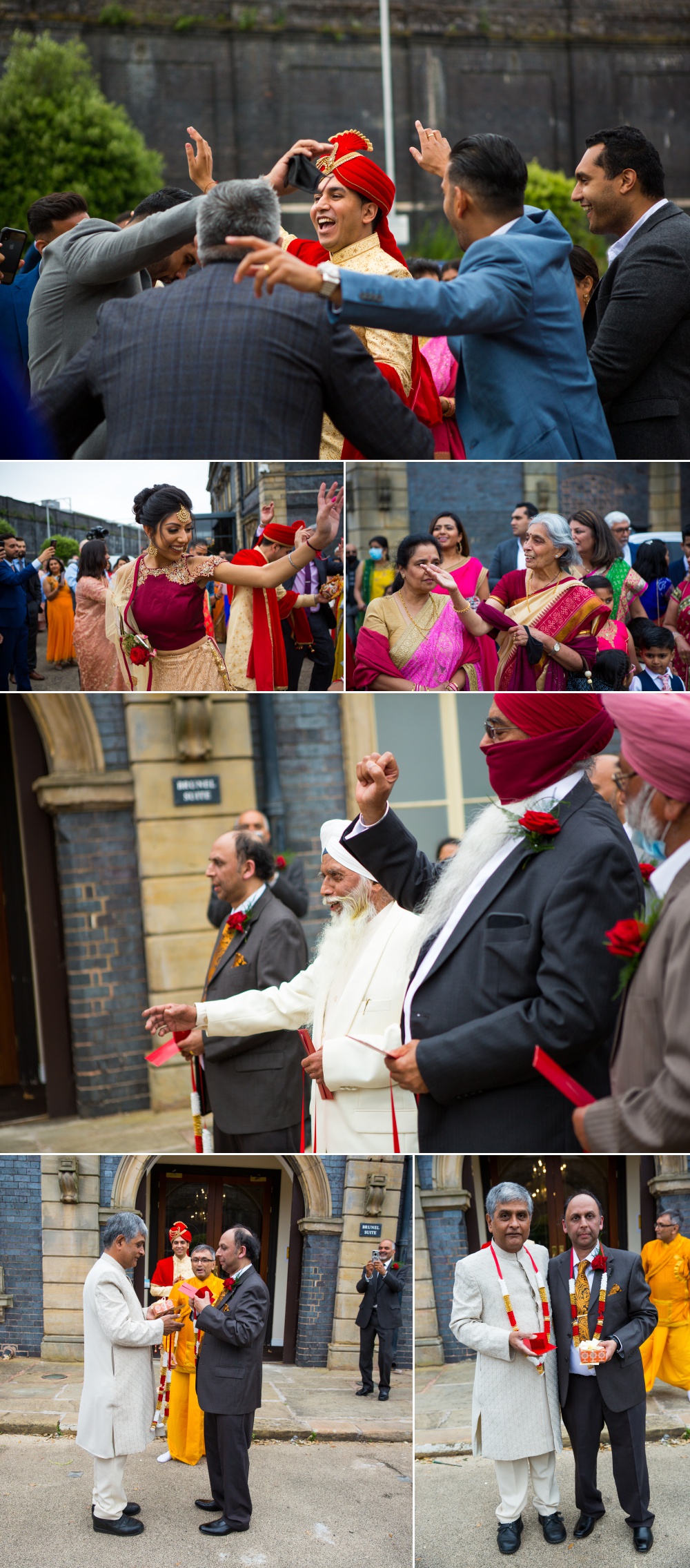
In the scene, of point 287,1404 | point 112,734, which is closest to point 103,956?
point 112,734

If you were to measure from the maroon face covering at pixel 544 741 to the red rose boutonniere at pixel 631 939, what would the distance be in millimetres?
424

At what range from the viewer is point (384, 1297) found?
2811mm

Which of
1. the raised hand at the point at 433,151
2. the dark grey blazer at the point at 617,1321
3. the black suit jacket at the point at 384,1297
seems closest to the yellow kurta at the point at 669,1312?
the dark grey blazer at the point at 617,1321

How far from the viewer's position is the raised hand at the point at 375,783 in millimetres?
2715

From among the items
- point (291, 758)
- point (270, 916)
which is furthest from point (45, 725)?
point (270, 916)

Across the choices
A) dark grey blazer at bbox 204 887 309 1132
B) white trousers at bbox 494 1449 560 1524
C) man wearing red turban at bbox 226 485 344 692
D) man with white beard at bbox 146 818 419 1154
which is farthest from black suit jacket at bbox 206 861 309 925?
white trousers at bbox 494 1449 560 1524

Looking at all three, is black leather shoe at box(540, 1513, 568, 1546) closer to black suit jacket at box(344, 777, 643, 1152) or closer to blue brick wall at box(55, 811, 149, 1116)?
black suit jacket at box(344, 777, 643, 1152)

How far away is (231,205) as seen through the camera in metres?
2.68

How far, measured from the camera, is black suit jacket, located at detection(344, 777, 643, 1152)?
2.39m

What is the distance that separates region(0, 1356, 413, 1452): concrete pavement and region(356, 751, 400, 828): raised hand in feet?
3.86

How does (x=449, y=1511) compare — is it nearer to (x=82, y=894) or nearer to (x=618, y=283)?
(x=618, y=283)

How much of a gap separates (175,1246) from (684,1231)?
43.0 inches

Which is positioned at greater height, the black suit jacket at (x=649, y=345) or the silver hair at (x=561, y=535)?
the black suit jacket at (x=649, y=345)

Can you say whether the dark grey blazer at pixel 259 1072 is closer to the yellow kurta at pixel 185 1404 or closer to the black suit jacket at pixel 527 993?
the yellow kurta at pixel 185 1404
